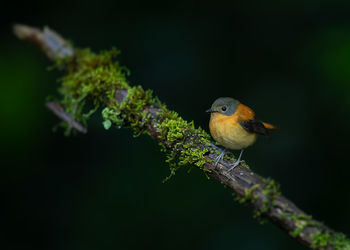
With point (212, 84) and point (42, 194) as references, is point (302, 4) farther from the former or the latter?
point (42, 194)

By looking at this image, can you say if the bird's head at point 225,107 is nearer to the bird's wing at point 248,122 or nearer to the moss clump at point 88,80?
the bird's wing at point 248,122

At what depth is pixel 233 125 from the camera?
322cm

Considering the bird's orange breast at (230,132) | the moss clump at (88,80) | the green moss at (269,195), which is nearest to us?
the green moss at (269,195)

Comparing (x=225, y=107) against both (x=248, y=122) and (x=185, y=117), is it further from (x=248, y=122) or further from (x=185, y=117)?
(x=185, y=117)

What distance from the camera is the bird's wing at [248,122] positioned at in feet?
10.8

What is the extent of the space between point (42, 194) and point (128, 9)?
274 cm

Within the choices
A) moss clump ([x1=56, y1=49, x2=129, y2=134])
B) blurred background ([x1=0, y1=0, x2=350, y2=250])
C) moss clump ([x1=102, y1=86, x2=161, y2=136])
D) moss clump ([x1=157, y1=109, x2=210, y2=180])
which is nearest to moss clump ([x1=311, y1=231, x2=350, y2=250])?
moss clump ([x1=157, y1=109, x2=210, y2=180])

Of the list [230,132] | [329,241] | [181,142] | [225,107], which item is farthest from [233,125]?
[329,241]

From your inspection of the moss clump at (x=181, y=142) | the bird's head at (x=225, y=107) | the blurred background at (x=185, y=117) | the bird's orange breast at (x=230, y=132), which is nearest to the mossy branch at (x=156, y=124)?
the moss clump at (x=181, y=142)

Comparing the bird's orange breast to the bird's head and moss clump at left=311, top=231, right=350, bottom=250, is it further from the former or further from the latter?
moss clump at left=311, top=231, right=350, bottom=250

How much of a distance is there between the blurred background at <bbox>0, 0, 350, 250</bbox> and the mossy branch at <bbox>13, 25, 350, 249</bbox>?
2.02 feet

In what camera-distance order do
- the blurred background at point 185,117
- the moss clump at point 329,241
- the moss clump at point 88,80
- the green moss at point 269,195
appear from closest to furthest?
the moss clump at point 329,241
the green moss at point 269,195
the moss clump at point 88,80
the blurred background at point 185,117

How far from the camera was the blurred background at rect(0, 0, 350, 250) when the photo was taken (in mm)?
4289

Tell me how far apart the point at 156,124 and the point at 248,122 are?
85cm
